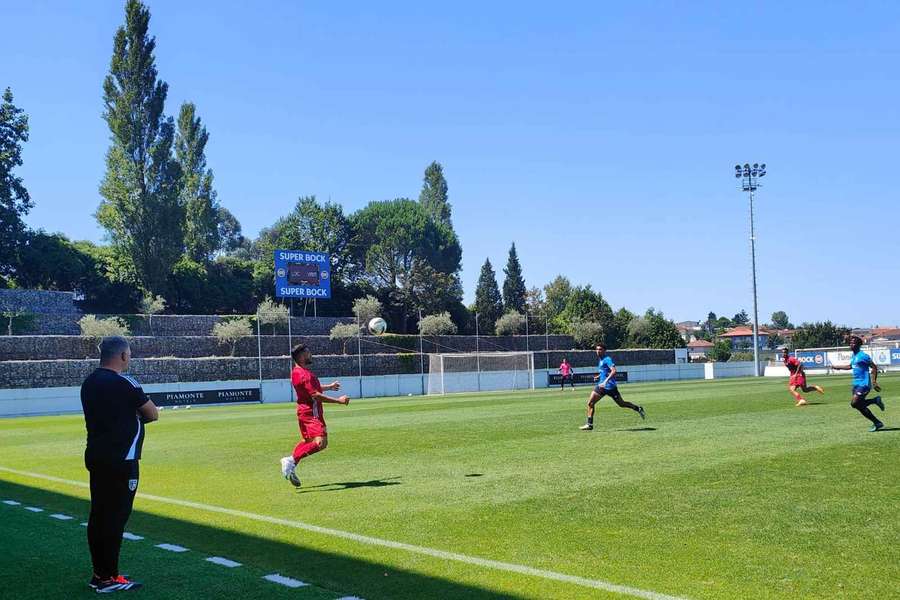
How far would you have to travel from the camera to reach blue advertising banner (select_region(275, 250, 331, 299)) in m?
53.4

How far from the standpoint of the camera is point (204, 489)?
12352mm

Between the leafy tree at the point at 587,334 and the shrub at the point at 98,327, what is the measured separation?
151 ft

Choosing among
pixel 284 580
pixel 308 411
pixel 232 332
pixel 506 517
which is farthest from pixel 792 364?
pixel 232 332

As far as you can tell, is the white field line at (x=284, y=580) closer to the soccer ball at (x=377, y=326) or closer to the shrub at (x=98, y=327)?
the shrub at (x=98, y=327)

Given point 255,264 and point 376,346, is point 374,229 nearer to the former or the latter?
point 255,264

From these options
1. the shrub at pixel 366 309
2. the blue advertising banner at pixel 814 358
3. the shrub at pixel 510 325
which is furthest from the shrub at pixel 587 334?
the blue advertising banner at pixel 814 358

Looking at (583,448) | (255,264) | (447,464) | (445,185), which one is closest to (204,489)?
(447,464)

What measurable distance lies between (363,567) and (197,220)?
86.0 m

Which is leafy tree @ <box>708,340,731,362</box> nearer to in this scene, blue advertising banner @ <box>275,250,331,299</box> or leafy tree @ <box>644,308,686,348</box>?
leafy tree @ <box>644,308,686,348</box>

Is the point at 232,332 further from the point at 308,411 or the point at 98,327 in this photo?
the point at 308,411

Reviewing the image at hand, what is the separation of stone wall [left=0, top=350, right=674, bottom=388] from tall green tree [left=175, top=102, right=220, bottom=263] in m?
34.7

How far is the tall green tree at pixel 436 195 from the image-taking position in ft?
400

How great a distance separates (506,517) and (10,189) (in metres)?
65.0

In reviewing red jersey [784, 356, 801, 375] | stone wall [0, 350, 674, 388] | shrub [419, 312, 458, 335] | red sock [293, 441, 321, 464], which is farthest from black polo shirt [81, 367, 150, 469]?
shrub [419, 312, 458, 335]
